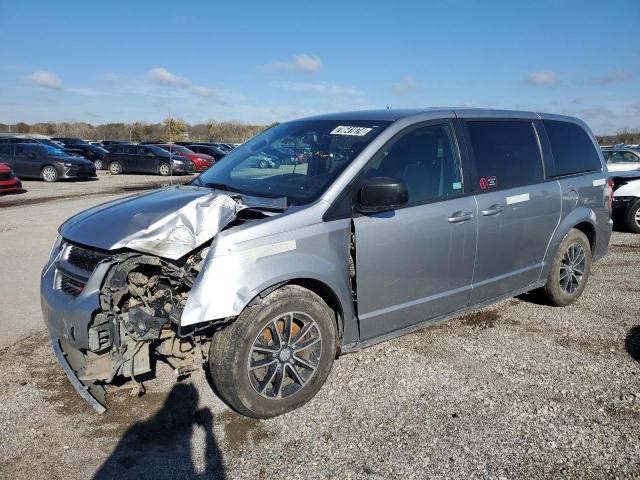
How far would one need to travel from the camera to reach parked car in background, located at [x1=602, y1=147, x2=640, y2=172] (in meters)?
13.7

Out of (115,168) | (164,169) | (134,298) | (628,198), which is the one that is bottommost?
(628,198)

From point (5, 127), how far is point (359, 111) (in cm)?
9067

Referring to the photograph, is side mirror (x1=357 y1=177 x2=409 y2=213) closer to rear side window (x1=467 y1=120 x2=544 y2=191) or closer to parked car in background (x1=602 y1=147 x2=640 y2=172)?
rear side window (x1=467 y1=120 x2=544 y2=191)

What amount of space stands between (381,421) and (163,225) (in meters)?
1.86

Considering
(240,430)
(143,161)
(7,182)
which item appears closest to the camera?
(240,430)

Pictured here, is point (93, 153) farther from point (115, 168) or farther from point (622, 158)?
point (622, 158)

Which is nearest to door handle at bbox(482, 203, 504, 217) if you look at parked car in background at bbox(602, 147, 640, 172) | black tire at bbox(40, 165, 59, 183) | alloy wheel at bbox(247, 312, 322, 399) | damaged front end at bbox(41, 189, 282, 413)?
alloy wheel at bbox(247, 312, 322, 399)

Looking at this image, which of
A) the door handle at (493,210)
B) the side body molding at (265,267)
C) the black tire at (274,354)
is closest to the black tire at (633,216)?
the door handle at (493,210)

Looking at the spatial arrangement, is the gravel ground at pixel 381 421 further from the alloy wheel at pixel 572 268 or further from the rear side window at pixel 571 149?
the rear side window at pixel 571 149

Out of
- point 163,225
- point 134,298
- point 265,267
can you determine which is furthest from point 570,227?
point 134,298

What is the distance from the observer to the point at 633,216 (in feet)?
32.6

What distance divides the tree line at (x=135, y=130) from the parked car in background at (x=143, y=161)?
3729 centimetres

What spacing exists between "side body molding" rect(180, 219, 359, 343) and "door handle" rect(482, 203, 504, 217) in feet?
4.53

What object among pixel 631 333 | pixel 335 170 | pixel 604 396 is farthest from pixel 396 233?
pixel 631 333
